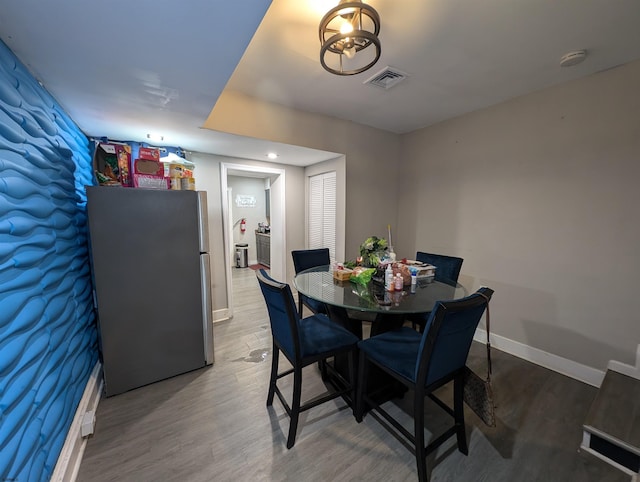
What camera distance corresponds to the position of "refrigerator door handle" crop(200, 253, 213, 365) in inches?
86.9

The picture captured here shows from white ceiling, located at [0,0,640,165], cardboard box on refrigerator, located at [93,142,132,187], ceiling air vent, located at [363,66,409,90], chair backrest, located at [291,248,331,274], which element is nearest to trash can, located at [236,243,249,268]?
chair backrest, located at [291,248,331,274]

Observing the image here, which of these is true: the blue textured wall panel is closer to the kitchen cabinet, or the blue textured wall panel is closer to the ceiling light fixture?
the ceiling light fixture

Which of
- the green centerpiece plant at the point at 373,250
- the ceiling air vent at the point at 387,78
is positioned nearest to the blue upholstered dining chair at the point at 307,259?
the green centerpiece plant at the point at 373,250

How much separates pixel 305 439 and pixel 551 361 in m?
2.39

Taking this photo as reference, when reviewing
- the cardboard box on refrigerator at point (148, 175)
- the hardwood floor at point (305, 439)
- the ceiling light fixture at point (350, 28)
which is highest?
the ceiling light fixture at point (350, 28)

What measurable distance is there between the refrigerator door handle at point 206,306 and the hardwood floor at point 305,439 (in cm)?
19

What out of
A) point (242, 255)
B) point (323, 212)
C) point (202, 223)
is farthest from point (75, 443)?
point (242, 255)

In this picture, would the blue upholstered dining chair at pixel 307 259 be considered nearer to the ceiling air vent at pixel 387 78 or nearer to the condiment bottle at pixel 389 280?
the condiment bottle at pixel 389 280

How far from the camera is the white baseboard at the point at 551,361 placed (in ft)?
6.97

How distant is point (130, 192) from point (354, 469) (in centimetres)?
237

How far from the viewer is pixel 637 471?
1.38 m

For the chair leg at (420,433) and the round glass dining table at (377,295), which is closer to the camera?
the chair leg at (420,433)

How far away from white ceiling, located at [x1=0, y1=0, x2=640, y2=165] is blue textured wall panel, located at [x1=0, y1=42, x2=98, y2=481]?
0.28 meters

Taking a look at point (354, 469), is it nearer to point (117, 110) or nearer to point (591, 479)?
point (591, 479)
